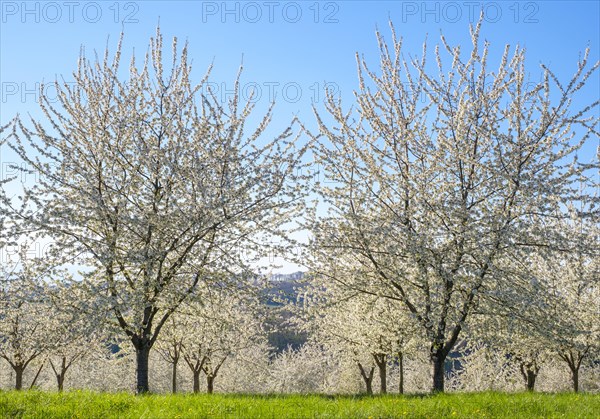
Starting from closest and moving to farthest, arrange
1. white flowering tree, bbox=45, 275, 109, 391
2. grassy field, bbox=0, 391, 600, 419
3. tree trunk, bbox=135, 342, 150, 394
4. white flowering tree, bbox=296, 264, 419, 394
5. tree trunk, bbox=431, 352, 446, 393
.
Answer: grassy field, bbox=0, 391, 600, 419 → white flowering tree, bbox=45, 275, 109, 391 → tree trunk, bbox=135, 342, 150, 394 → tree trunk, bbox=431, 352, 446, 393 → white flowering tree, bbox=296, 264, 419, 394

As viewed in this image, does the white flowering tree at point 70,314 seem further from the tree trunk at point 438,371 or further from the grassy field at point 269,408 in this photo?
the tree trunk at point 438,371

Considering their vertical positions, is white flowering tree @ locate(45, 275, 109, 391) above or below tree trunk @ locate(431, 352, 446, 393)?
above

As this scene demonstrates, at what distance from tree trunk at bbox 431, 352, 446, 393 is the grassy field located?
9.12 ft

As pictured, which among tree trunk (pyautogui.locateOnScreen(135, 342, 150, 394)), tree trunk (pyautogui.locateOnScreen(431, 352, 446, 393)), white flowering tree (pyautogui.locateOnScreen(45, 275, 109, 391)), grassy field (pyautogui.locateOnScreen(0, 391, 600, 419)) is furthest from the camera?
tree trunk (pyautogui.locateOnScreen(431, 352, 446, 393))

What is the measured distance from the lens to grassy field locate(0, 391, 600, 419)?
831cm

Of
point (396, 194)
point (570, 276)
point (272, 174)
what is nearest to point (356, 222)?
point (396, 194)

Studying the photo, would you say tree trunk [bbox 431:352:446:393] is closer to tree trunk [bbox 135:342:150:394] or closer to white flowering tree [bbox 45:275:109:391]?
tree trunk [bbox 135:342:150:394]

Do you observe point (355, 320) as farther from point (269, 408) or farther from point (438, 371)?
point (269, 408)

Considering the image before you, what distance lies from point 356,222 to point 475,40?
20.0ft

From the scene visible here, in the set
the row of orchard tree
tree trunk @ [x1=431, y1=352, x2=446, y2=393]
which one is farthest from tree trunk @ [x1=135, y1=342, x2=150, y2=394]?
tree trunk @ [x1=431, y1=352, x2=446, y2=393]

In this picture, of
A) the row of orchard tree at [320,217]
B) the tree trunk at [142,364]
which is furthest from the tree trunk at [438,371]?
the tree trunk at [142,364]

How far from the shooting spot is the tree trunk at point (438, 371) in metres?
13.2

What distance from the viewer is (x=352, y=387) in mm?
42406

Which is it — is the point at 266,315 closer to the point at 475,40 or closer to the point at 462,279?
the point at 462,279
